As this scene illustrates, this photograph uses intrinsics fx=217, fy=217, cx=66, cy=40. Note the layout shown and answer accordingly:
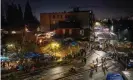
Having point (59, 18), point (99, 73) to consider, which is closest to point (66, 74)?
point (99, 73)

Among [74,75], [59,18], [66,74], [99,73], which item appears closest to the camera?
[74,75]

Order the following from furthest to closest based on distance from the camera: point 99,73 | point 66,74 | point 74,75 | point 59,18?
1. point 59,18
2. point 99,73
3. point 66,74
4. point 74,75

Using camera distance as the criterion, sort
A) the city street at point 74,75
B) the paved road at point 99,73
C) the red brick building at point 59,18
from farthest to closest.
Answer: the red brick building at point 59,18, the city street at point 74,75, the paved road at point 99,73

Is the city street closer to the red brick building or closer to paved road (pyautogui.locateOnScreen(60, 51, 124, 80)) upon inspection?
paved road (pyautogui.locateOnScreen(60, 51, 124, 80))

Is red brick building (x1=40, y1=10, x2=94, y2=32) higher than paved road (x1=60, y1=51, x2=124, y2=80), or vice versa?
red brick building (x1=40, y1=10, x2=94, y2=32)

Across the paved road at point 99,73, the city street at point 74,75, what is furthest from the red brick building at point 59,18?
the city street at point 74,75

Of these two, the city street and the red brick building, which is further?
the red brick building

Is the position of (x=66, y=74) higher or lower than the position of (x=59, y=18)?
lower

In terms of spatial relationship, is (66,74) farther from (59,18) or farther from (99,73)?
(59,18)

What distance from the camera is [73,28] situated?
179 feet

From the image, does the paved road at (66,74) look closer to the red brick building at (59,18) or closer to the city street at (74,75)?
the city street at (74,75)

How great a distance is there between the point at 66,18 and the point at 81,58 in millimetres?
24074

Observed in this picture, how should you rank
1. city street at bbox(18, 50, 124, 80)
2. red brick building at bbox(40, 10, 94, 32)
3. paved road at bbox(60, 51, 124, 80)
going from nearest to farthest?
paved road at bbox(60, 51, 124, 80), city street at bbox(18, 50, 124, 80), red brick building at bbox(40, 10, 94, 32)

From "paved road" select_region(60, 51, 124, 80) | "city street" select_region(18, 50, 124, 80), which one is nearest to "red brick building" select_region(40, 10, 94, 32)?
"paved road" select_region(60, 51, 124, 80)
